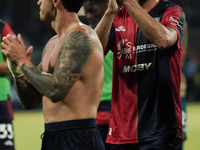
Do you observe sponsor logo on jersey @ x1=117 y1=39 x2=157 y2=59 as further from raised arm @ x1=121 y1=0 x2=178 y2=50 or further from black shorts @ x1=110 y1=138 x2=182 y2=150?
black shorts @ x1=110 y1=138 x2=182 y2=150

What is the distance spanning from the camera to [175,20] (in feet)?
10.3

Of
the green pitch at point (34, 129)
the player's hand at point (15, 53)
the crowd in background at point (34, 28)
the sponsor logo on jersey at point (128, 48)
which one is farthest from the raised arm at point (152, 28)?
the crowd in background at point (34, 28)

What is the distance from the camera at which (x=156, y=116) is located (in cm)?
319

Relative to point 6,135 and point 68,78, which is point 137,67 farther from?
point 6,135

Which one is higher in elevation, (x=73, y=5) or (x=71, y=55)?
(x=73, y=5)

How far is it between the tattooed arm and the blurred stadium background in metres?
8.64

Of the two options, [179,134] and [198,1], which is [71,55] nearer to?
[179,134]

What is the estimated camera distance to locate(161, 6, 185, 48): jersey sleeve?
10.2 ft

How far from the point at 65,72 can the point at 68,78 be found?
42mm

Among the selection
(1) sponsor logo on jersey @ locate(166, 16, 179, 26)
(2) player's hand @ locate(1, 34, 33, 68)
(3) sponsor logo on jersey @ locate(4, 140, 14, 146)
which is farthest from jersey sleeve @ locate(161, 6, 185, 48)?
(3) sponsor logo on jersey @ locate(4, 140, 14, 146)

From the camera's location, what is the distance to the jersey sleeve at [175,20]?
3115mm

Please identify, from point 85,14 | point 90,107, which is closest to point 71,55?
point 90,107

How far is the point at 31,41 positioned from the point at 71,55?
15586 mm

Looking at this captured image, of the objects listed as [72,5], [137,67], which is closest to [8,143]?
A: [137,67]
